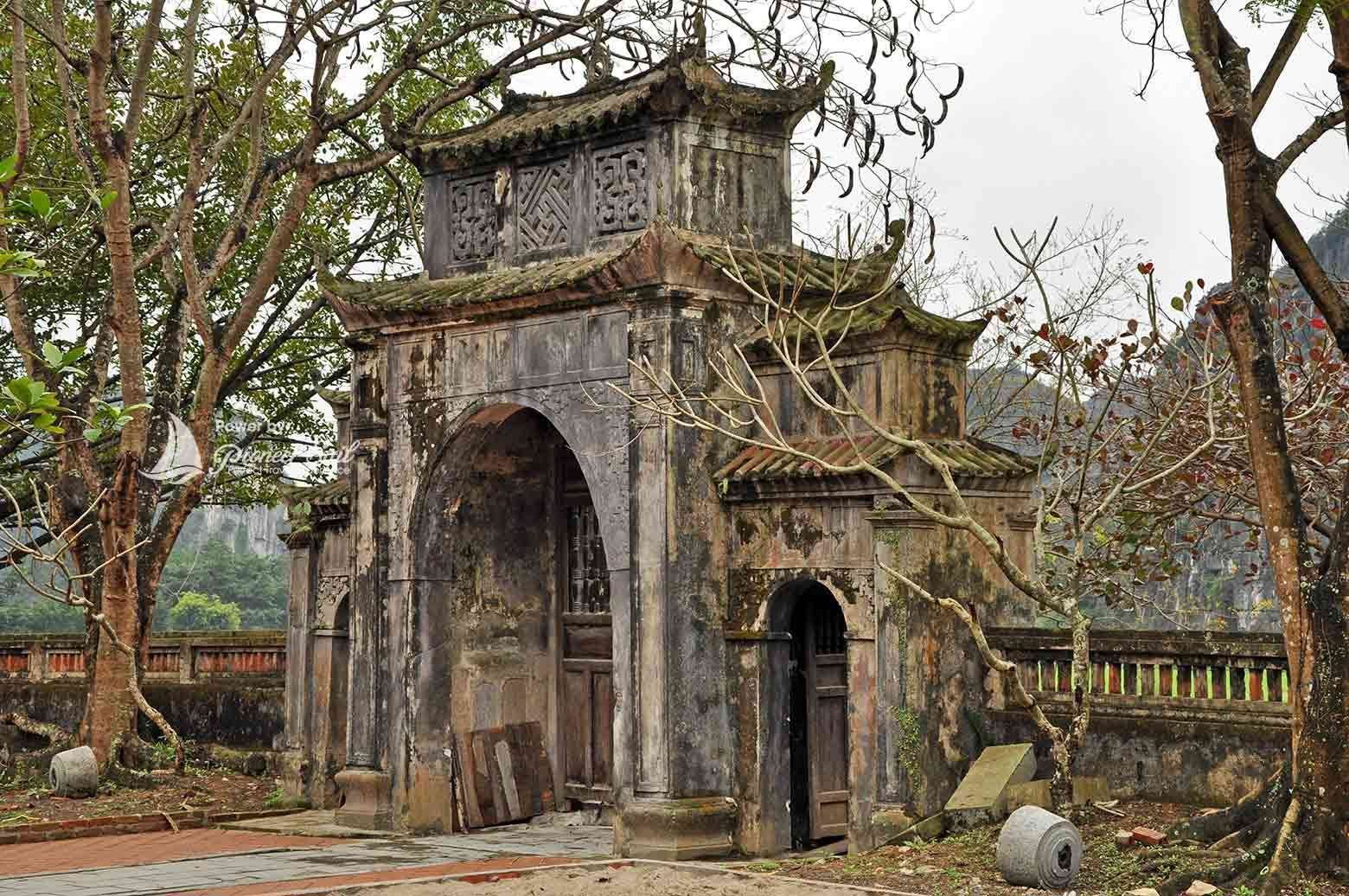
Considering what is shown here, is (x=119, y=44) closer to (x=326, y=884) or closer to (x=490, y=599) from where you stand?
(x=490, y=599)

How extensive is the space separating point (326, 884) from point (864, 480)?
16.5ft

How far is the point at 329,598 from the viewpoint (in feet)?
59.2

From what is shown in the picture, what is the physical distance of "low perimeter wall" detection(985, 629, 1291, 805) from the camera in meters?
12.1

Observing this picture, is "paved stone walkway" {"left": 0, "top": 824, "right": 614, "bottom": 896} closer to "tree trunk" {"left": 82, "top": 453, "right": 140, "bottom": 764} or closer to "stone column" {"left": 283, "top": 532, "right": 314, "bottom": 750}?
"stone column" {"left": 283, "top": 532, "right": 314, "bottom": 750}

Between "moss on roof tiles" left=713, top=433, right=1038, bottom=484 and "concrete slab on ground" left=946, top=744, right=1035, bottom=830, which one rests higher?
"moss on roof tiles" left=713, top=433, right=1038, bottom=484

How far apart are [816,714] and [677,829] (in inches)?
63.3

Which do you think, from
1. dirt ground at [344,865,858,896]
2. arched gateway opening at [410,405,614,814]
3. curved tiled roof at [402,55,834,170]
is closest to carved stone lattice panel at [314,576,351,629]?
arched gateway opening at [410,405,614,814]

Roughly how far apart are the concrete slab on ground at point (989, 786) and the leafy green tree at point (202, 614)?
4095 centimetres

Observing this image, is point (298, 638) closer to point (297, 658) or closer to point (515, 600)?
point (297, 658)

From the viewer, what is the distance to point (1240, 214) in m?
11.3

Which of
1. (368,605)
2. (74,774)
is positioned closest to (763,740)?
(368,605)

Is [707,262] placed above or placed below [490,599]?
above

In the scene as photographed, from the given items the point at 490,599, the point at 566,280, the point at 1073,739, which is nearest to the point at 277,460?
the point at 490,599

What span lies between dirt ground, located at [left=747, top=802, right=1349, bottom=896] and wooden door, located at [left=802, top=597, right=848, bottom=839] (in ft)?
4.33
